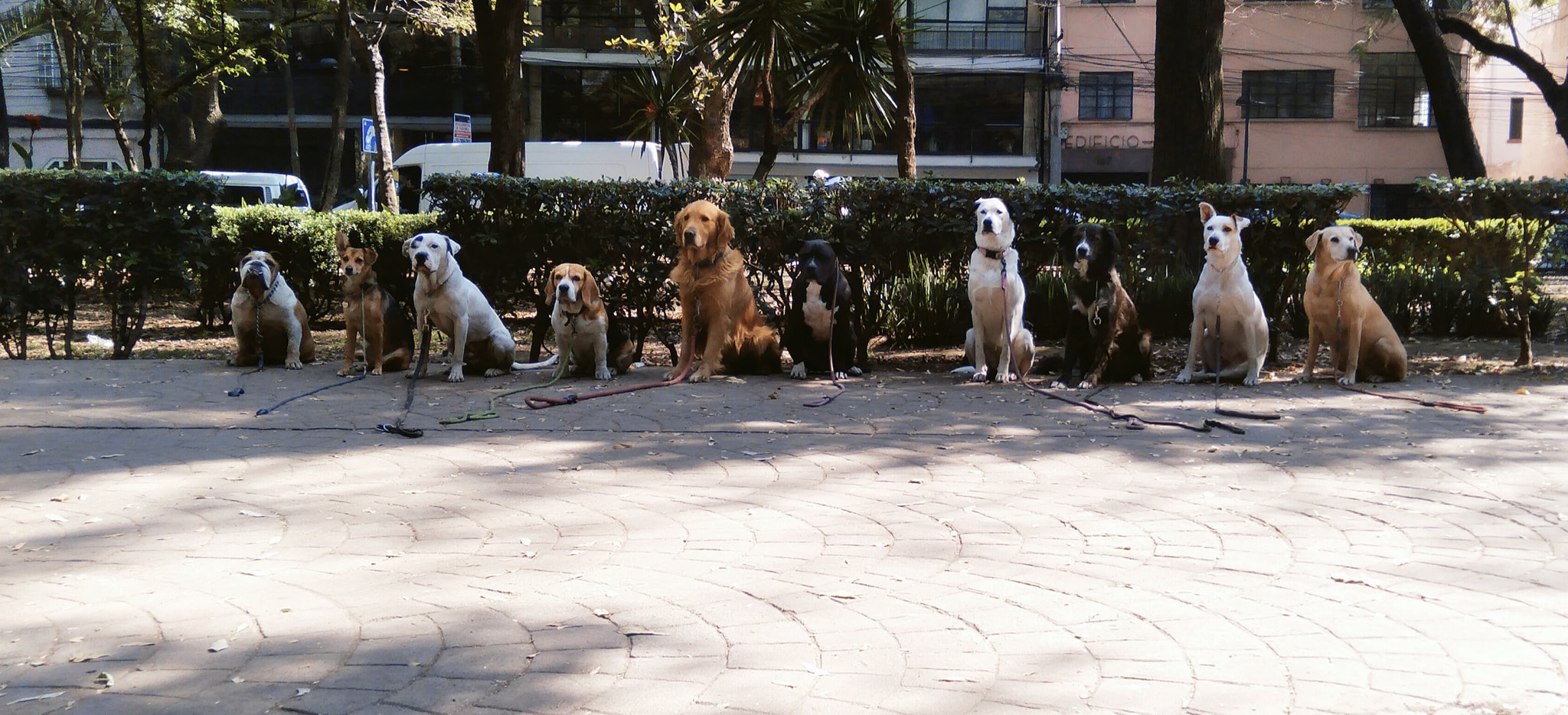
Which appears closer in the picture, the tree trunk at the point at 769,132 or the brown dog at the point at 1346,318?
the brown dog at the point at 1346,318

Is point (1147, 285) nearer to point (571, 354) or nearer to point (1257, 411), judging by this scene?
point (1257, 411)

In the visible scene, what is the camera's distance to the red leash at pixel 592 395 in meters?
7.46

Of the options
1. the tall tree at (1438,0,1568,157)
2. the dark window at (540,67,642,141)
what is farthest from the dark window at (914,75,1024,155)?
the tall tree at (1438,0,1568,157)

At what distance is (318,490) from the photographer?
5.22m

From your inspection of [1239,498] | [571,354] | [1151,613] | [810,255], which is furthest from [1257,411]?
[571,354]

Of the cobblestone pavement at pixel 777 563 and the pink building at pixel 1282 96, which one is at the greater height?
the pink building at pixel 1282 96

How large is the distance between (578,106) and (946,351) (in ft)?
97.2

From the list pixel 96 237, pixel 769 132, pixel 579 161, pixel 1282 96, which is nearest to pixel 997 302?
pixel 769 132

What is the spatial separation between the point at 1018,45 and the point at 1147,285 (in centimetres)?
3077

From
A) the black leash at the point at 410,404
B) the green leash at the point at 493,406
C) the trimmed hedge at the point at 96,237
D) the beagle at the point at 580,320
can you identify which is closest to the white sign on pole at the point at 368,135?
the trimmed hedge at the point at 96,237

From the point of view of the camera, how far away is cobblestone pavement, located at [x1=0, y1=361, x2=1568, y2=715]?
3.04 metres

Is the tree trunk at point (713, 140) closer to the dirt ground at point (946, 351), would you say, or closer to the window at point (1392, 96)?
the dirt ground at point (946, 351)

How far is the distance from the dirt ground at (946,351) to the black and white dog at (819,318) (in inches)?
30.4

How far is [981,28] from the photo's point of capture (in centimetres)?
3862
